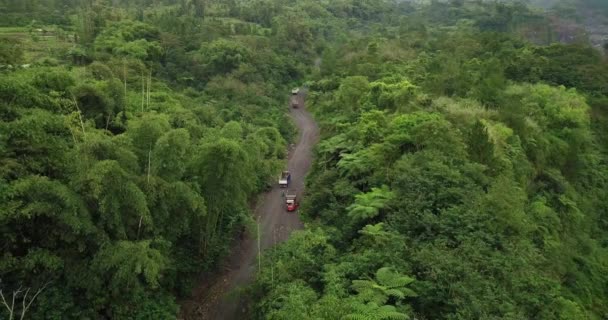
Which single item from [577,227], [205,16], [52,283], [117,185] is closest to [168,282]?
[52,283]

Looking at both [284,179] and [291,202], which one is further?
[284,179]

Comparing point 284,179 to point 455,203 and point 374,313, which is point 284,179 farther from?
point 374,313

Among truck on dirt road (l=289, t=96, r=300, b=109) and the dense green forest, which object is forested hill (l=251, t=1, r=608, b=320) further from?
truck on dirt road (l=289, t=96, r=300, b=109)

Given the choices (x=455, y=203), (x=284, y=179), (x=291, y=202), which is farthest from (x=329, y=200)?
(x=455, y=203)

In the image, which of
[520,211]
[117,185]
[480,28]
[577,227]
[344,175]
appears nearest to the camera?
[117,185]

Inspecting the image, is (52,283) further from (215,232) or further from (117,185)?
(215,232)
